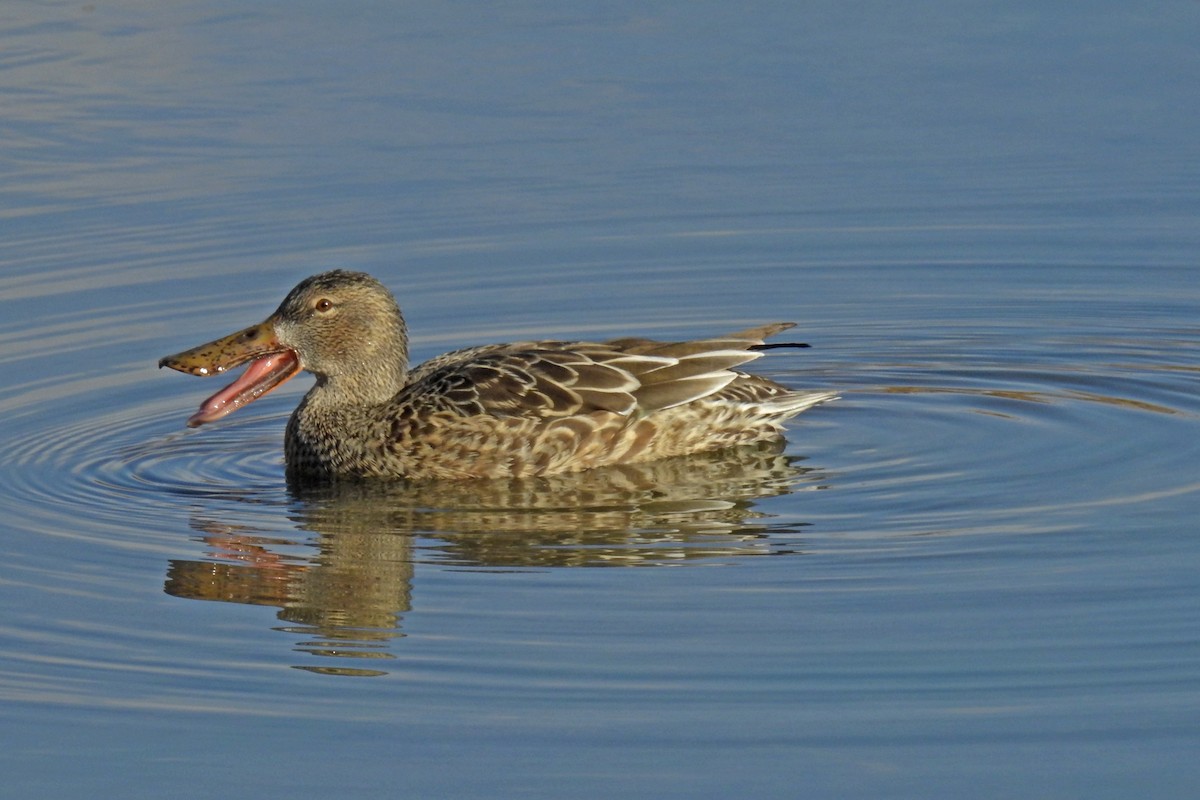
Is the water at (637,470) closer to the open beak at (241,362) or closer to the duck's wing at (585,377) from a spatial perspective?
the open beak at (241,362)

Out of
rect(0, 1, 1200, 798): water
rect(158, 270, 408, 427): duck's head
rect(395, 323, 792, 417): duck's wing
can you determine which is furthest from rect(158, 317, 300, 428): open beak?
rect(395, 323, 792, 417): duck's wing

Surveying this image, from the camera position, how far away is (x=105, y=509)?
33.7 ft

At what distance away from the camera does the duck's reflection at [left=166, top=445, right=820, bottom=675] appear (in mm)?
8844

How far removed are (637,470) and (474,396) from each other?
34.2 inches

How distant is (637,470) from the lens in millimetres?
11055

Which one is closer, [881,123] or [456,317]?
[456,317]

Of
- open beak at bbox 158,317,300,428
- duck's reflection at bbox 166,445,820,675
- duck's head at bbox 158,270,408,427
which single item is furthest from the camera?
duck's head at bbox 158,270,408,427

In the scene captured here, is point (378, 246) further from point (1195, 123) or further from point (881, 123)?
point (1195, 123)

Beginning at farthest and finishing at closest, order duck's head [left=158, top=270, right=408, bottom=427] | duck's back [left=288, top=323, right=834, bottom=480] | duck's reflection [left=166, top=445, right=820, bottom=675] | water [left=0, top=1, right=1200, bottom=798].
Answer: duck's head [left=158, top=270, right=408, bottom=427] < duck's back [left=288, top=323, right=834, bottom=480] < duck's reflection [left=166, top=445, right=820, bottom=675] < water [left=0, top=1, right=1200, bottom=798]

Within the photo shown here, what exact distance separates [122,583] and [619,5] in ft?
30.3

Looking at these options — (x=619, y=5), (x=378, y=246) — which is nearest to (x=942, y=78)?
(x=619, y=5)

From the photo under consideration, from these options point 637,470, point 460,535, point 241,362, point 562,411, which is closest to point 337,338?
point 241,362

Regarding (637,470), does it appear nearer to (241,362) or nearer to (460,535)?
(460,535)

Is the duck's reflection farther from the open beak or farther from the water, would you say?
the open beak
